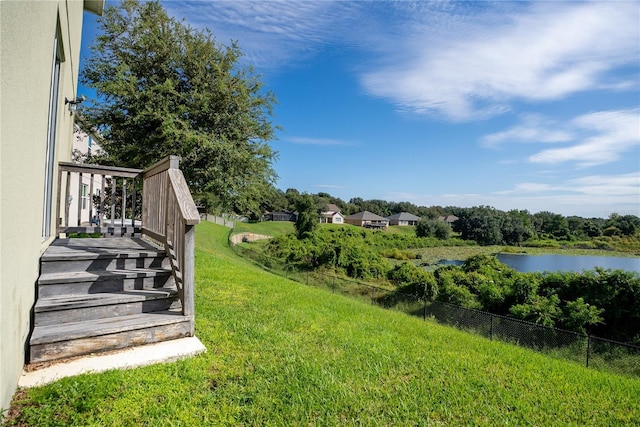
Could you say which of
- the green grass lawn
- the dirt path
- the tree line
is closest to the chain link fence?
the tree line

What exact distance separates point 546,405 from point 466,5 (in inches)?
300

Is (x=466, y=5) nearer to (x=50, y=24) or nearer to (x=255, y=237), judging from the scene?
(x=50, y=24)

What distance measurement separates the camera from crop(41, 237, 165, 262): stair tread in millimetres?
3219

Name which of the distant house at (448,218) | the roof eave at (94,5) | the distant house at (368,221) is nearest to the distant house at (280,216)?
the distant house at (368,221)

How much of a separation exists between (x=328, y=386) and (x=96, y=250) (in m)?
3.04

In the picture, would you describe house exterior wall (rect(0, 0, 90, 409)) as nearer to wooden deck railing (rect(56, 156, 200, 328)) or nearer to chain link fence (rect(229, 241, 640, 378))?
wooden deck railing (rect(56, 156, 200, 328))

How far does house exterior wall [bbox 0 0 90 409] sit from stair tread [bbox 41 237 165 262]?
57 cm

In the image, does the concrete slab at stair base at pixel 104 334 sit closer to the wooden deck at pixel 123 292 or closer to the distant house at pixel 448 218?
the wooden deck at pixel 123 292

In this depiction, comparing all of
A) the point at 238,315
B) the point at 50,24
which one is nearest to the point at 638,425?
the point at 238,315

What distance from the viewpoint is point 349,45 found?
1091cm

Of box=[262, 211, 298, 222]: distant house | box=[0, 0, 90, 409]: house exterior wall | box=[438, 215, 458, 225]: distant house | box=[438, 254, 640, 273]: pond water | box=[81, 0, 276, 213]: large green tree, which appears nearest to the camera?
box=[0, 0, 90, 409]: house exterior wall

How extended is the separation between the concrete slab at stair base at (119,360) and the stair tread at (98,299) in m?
0.46

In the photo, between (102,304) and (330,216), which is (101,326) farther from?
(330,216)

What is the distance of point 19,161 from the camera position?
6.06 feet
